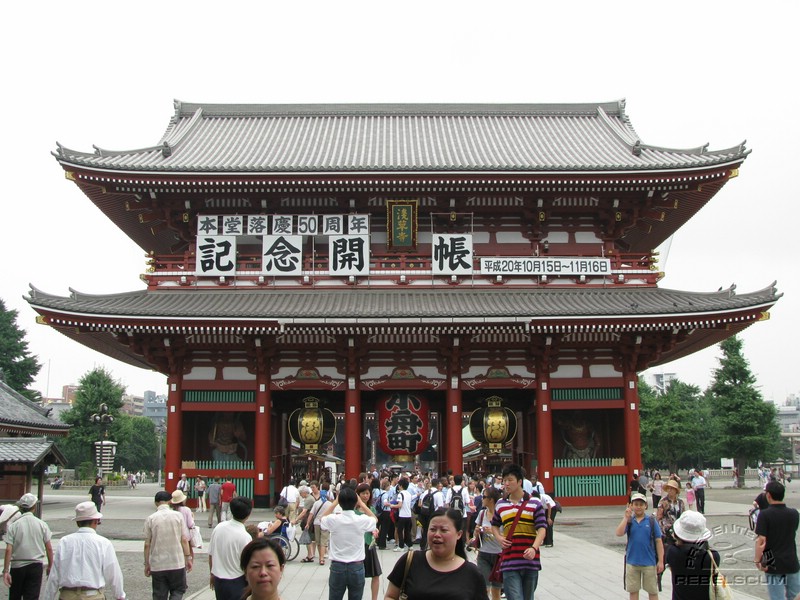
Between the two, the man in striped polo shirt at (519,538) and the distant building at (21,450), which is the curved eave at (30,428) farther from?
the man in striped polo shirt at (519,538)

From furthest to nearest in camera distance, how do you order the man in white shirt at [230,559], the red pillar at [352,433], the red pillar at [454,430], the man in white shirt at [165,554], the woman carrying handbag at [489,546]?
the red pillar at [454,430]
the red pillar at [352,433]
the woman carrying handbag at [489,546]
the man in white shirt at [165,554]
the man in white shirt at [230,559]

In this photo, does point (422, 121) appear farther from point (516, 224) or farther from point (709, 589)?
point (709, 589)

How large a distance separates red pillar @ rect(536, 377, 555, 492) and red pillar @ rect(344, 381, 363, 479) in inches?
253

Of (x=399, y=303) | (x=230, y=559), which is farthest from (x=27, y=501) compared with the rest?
(x=399, y=303)

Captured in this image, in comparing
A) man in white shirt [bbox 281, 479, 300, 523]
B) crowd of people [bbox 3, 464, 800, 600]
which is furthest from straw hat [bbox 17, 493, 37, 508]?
man in white shirt [bbox 281, 479, 300, 523]

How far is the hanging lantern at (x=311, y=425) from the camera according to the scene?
28.2 metres

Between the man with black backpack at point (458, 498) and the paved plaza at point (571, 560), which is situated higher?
the man with black backpack at point (458, 498)

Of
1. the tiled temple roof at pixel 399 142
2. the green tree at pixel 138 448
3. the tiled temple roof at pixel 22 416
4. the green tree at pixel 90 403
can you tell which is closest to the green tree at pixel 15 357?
the green tree at pixel 90 403

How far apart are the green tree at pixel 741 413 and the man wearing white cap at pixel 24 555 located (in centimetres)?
5170

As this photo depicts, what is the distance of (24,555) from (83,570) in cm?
269

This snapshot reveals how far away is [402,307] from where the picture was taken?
26812 mm

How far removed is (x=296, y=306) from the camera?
27.0 meters

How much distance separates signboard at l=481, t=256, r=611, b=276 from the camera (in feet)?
93.7

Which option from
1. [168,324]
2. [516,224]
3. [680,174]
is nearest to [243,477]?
[168,324]
